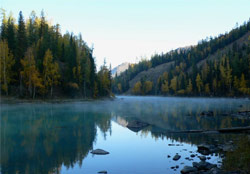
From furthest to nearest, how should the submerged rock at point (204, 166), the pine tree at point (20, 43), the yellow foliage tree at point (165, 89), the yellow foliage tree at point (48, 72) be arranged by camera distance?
the yellow foliage tree at point (165, 89) → the yellow foliage tree at point (48, 72) → the pine tree at point (20, 43) → the submerged rock at point (204, 166)

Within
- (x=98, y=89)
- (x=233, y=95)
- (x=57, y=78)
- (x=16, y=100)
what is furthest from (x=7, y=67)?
(x=233, y=95)

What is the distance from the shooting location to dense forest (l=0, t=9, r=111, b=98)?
200 feet

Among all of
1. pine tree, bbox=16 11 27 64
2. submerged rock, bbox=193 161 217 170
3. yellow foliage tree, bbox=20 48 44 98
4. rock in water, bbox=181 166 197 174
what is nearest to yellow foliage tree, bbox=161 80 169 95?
pine tree, bbox=16 11 27 64

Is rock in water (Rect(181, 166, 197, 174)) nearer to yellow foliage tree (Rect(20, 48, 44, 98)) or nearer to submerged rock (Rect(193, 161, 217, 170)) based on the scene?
submerged rock (Rect(193, 161, 217, 170))

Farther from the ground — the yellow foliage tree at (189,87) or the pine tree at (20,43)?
the pine tree at (20,43)

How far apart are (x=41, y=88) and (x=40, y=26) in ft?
151

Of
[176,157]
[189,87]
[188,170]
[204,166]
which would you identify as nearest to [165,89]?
[189,87]

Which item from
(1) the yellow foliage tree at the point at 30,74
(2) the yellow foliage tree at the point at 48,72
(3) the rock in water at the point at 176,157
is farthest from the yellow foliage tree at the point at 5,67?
(3) the rock in water at the point at 176,157

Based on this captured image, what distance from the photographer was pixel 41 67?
226 feet

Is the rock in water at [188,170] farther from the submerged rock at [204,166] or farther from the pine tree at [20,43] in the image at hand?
the pine tree at [20,43]

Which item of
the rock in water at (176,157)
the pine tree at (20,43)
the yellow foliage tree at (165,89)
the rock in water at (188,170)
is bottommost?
the rock in water at (176,157)

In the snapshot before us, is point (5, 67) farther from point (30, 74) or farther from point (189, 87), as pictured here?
point (189, 87)

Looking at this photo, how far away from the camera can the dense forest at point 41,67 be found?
6106 cm

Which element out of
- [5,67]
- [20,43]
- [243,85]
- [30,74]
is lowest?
[243,85]
